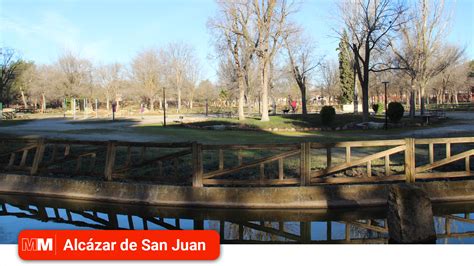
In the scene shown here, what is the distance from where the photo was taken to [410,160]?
8.84 meters

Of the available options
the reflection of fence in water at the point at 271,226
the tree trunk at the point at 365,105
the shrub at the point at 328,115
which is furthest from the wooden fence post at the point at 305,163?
the tree trunk at the point at 365,105

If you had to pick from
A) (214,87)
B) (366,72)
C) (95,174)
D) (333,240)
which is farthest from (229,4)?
(214,87)

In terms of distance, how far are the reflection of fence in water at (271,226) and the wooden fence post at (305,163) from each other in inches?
51.2

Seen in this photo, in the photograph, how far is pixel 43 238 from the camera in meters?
4.18

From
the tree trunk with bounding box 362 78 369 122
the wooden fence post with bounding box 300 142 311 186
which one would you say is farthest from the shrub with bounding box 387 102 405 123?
the wooden fence post with bounding box 300 142 311 186

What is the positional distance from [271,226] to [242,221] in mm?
602

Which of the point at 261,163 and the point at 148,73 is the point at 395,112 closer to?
the point at 261,163

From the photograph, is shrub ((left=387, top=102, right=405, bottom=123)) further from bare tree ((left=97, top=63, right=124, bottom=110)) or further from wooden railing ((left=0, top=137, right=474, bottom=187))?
bare tree ((left=97, top=63, right=124, bottom=110))

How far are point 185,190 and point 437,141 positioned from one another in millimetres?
5872

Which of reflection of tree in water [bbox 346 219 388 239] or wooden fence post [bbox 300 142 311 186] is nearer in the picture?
reflection of tree in water [bbox 346 219 388 239]

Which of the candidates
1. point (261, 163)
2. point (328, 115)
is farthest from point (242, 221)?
point (328, 115)

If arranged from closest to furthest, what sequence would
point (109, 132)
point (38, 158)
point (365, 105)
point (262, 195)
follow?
point (262, 195)
point (38, 158)
point (109, 132)
point (365, 105)

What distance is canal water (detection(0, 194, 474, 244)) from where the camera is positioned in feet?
22.4

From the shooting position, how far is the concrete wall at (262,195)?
8406 millimetres
